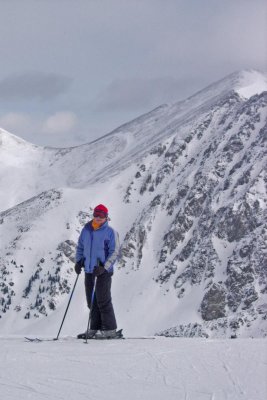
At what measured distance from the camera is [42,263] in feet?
419

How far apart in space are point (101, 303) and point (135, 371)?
155 inches

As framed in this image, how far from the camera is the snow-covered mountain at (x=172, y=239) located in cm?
11206

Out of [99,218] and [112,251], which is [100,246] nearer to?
[112,251]

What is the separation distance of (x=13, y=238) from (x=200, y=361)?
5082 inches

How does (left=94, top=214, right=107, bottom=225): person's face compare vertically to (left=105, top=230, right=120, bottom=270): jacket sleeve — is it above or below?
above

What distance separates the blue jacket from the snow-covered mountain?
92575 millimetres

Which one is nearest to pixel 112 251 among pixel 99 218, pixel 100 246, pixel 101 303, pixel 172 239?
pixel 100 246

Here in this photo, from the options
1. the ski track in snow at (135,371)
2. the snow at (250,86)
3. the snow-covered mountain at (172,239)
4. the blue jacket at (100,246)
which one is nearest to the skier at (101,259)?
the blue jacket at (100,246)

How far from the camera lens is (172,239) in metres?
129

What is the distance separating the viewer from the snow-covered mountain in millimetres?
112062

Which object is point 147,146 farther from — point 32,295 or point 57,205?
point 32,295

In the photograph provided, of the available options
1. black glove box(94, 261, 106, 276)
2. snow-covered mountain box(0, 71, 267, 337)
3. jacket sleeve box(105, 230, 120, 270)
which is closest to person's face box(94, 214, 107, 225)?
jacket sleeve box(105, 230, 120, 270)

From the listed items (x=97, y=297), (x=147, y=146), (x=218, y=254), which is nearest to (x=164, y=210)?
(x=218, y=254)

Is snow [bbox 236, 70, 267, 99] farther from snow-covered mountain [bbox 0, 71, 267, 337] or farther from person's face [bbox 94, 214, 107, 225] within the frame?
person's face [bbox 94, 214, 107, 225]
